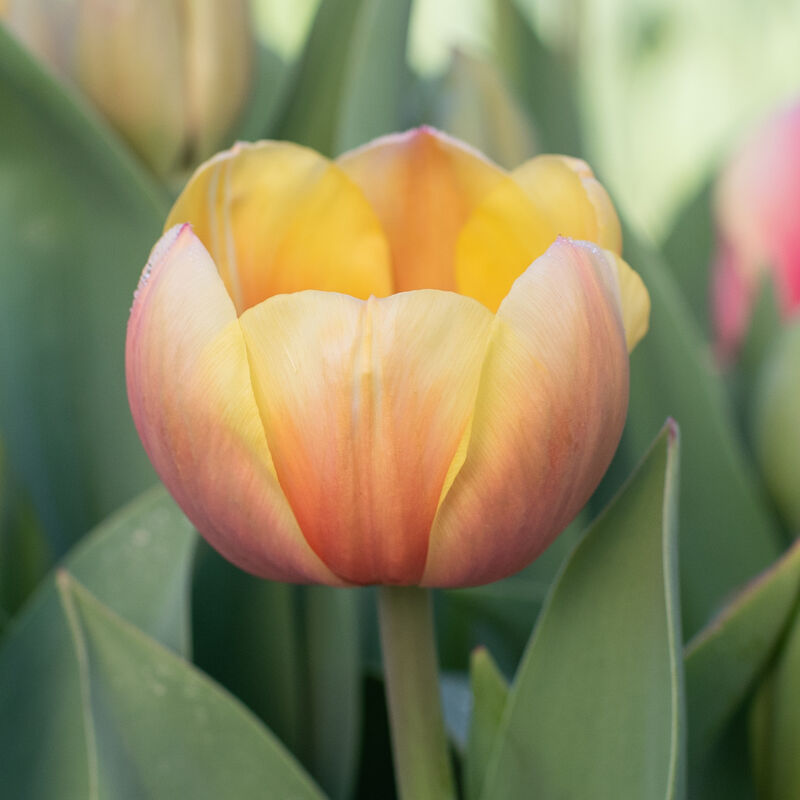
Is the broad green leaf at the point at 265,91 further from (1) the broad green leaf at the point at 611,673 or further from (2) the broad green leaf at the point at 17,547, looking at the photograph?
(1) the broad green leaf at the point at 611,673

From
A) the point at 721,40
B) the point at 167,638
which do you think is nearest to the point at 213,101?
the point at 167,638

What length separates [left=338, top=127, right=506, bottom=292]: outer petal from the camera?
0.25 metres

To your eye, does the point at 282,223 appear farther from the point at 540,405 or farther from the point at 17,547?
the point at 17,547

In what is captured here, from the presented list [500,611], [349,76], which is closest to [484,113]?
[349,76]

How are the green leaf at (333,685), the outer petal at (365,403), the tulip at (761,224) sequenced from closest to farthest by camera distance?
the outer petal at (365,403)
the green leaf at (333,685)
the tulip at (761,224)

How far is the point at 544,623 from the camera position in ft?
0.77

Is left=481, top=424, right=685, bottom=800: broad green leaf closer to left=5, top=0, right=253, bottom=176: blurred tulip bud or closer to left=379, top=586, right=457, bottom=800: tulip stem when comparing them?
left=379, top=586, right=457, bottom=800: tulip stem

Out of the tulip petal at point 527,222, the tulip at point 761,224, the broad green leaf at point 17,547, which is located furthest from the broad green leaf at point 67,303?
the tulip at point 761,224

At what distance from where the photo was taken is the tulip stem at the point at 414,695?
0.22 meters

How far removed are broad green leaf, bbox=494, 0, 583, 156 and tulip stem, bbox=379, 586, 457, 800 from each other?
11.2 inches

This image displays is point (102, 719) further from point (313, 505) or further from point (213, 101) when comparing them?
point (213, 101)

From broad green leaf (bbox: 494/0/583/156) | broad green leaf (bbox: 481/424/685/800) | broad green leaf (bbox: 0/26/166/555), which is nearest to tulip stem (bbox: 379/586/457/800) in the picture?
broad green leaf (bbox: 481/424/685/800)

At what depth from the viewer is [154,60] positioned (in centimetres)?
36

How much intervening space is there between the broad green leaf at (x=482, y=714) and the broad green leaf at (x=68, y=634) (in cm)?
7
